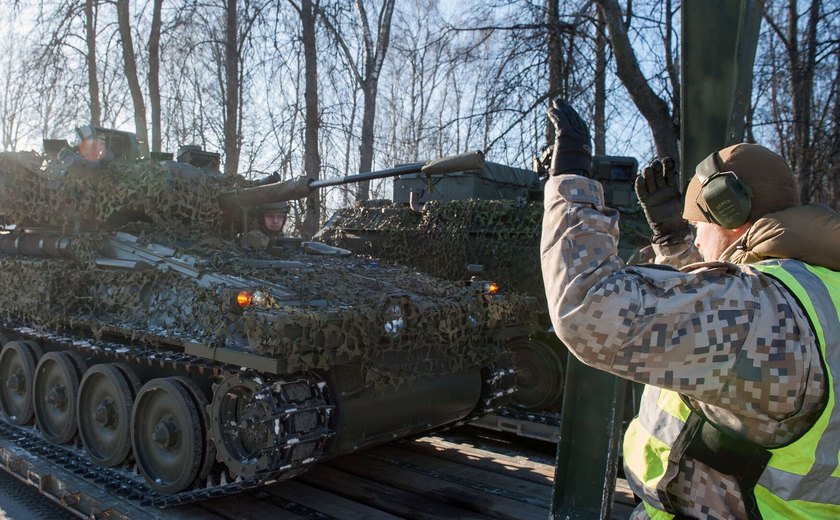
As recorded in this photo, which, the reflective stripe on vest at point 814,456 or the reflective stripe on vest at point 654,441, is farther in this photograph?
the reflective stripe on vest at point 654,441

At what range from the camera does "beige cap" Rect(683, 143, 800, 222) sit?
180 cm

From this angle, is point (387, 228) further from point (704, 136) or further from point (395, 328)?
point (704, 136)

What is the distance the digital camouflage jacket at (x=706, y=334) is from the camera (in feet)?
5.01

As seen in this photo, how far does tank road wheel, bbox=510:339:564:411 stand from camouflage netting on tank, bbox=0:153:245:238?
336cm

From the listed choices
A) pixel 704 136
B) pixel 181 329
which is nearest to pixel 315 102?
pixel 181 329

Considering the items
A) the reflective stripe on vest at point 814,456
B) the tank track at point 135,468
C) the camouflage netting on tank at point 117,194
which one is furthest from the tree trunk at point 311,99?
the reflective stripe on vest at point 814,456

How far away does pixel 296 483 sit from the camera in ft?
17.2

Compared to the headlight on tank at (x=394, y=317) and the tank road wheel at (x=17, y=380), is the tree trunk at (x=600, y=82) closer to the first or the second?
the headlight on tank at (x=394, y=317)

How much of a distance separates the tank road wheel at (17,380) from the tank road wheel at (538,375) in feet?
14.9

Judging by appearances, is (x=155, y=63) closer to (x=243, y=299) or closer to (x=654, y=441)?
(x=243, y=299)

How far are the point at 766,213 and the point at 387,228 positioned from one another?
7185 millimetres

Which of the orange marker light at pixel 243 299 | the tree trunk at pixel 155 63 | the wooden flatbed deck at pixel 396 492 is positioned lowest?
the wooden flatbed deck at pixel 396 492

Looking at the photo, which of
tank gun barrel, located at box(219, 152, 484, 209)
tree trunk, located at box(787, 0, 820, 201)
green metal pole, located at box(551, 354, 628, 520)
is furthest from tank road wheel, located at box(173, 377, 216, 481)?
tree trunk, located at box(787, 0, 820, 201)

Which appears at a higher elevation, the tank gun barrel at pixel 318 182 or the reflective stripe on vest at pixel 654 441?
the tank gun barrel at pixel 318 182
